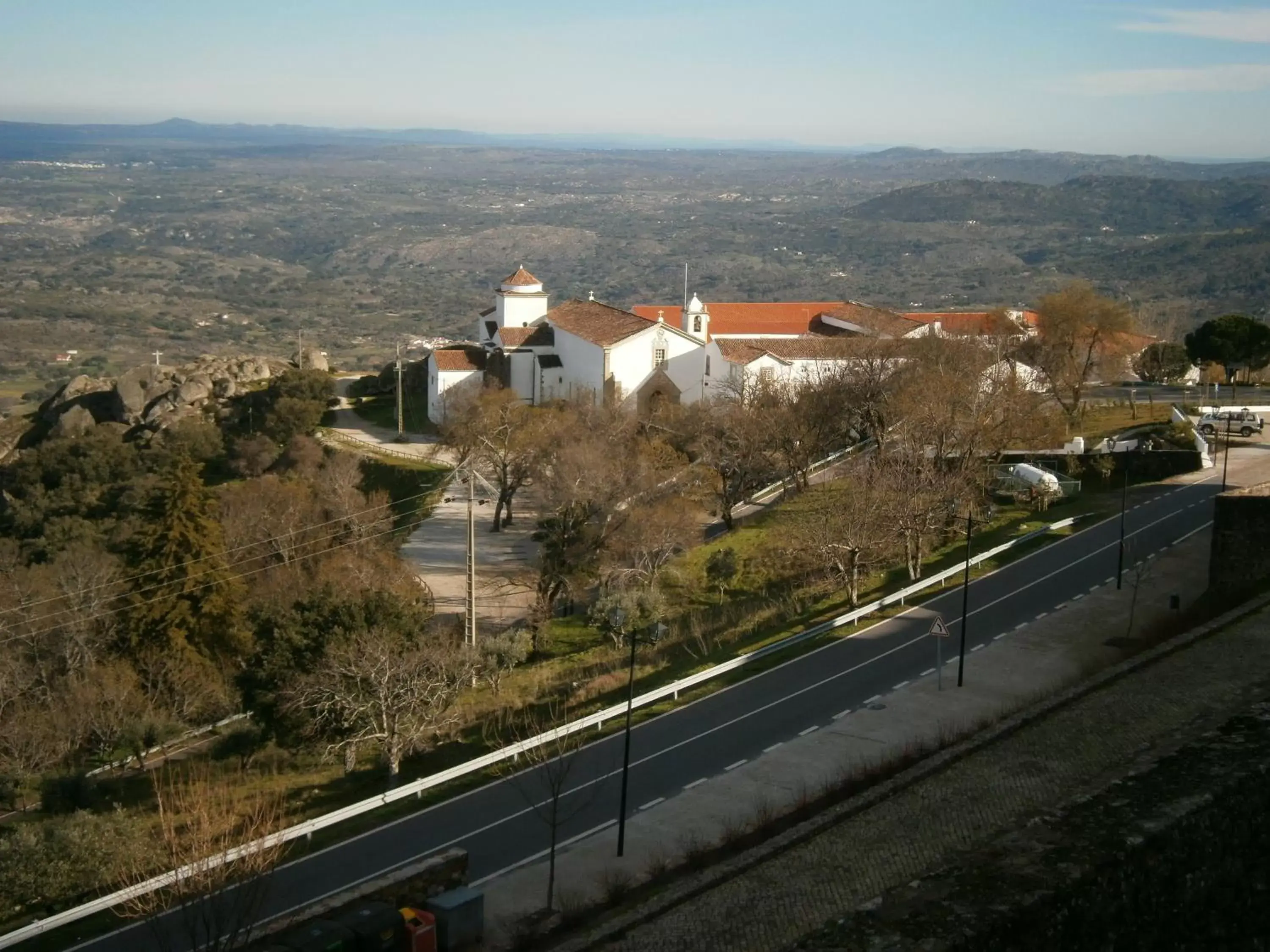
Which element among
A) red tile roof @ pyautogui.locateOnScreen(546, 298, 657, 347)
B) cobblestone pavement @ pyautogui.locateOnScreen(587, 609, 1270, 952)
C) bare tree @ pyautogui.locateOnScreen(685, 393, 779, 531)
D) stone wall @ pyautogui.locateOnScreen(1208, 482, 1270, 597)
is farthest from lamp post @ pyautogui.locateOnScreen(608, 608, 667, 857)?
red tile roof @ pyautogui.locateOnScreen(546, 298, 657, 347)

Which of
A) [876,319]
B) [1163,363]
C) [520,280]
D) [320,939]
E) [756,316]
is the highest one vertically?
[520,280]

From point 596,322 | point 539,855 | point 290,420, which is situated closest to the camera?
point 539,855

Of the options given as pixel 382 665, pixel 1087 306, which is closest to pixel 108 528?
pixel 382 665

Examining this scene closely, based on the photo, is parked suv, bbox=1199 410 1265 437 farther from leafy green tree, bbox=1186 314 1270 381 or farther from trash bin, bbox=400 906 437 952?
trash bin, bbox=400 906 437 952

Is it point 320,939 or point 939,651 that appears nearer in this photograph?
point 320,939

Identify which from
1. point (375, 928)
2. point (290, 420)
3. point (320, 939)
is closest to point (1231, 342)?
point (290, 420)

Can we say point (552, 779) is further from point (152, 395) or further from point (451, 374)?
point (152, 395)

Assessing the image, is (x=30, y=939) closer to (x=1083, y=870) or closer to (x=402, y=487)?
(x=1083, y=870)
